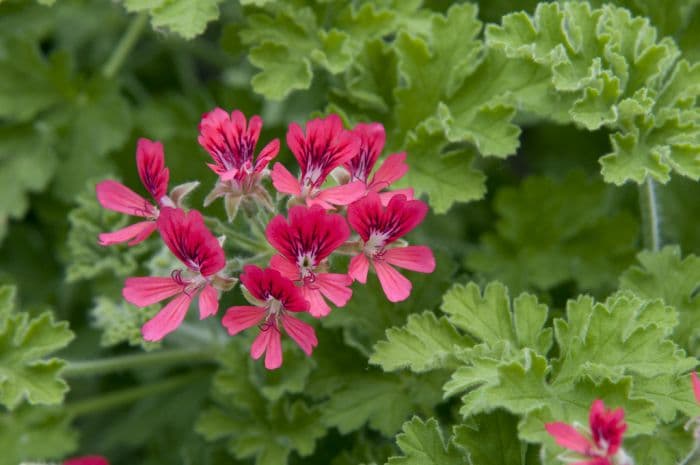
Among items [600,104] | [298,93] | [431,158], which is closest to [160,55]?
[298,93]

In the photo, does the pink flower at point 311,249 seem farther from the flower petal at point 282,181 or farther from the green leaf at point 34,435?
the green leaf at point 34,435

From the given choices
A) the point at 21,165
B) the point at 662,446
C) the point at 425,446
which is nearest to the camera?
the point at 425,446

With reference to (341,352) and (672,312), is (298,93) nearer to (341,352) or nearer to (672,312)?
(341,352)

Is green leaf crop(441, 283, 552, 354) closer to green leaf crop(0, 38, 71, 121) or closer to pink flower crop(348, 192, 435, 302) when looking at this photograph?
pink flower crop(348, 192, 435, 302)

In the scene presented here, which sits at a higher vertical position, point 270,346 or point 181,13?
point 181,13

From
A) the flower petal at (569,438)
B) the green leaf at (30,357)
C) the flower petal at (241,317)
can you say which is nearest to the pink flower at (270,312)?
the flower petal at (241,317)

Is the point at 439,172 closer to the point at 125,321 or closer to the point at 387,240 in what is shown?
the point at 387,240

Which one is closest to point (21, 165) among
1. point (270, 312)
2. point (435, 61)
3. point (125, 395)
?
point (125, 395)
